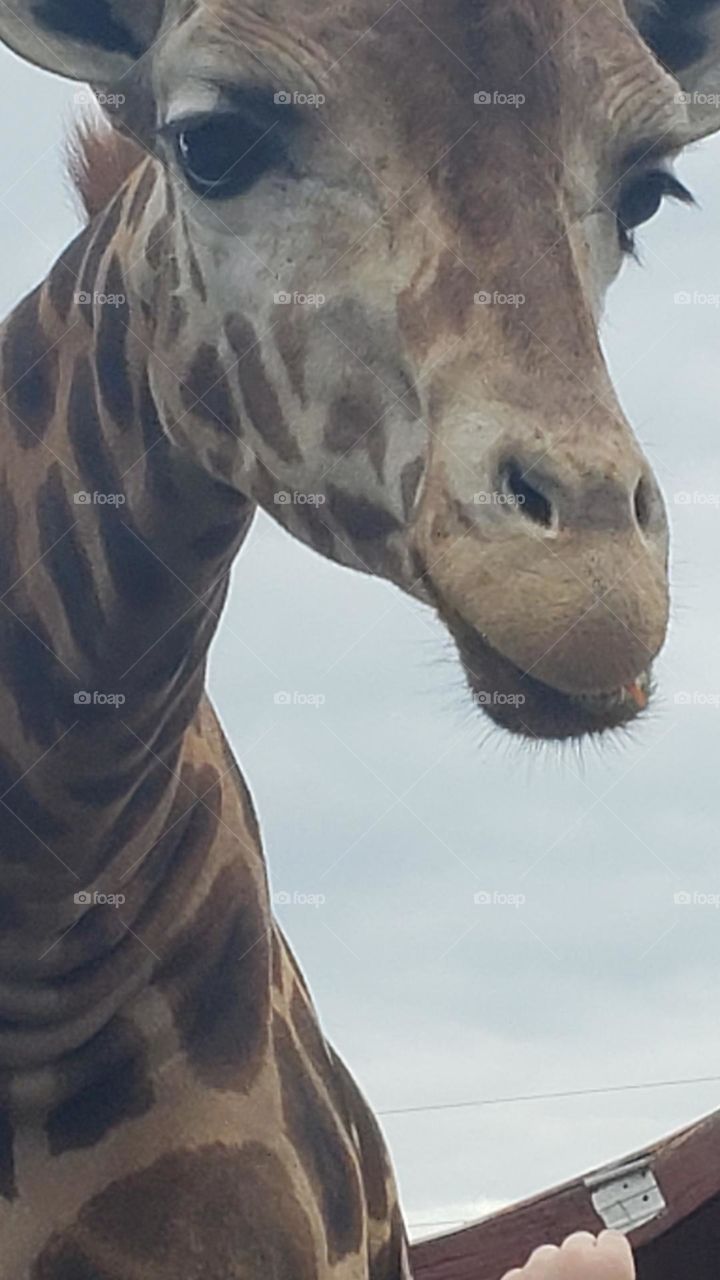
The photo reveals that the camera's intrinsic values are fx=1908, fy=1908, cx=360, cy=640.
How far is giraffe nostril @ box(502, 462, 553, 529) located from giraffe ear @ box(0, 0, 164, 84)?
35cm

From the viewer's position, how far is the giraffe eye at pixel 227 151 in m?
0.85

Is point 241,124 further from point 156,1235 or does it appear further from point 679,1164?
point 679,1164

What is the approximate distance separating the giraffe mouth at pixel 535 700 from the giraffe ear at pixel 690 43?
39 cm

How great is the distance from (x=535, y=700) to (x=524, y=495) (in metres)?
0.09

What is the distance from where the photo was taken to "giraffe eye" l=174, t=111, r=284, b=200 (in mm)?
846

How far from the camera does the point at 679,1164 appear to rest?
1333 millimetres

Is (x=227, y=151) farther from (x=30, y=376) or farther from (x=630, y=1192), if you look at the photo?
(x=630, y=1192)

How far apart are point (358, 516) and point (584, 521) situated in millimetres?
178

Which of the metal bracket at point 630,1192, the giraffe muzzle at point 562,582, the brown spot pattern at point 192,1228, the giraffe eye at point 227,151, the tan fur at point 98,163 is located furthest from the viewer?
the metal bracket at point 630,1192

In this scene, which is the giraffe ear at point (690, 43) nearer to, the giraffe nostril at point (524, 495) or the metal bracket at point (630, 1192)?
the giraffe nostril at point (524, 495)

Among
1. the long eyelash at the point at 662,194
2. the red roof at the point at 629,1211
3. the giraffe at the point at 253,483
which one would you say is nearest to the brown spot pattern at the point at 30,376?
the giraffe at the point at 253,483

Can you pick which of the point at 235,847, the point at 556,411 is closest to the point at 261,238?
the point at 556,411

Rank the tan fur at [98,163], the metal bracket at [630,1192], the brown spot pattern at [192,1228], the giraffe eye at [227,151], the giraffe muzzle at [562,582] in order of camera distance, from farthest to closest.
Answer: the metal bracket at [630,1192] < the tan fur at [98,163] < the brown spot pattern at [192,1228] < the giraffe eye at [227,151] < the giraffe muzzle at [562,582]

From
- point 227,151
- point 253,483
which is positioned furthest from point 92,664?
point 227,151
